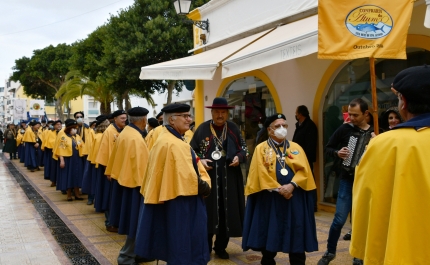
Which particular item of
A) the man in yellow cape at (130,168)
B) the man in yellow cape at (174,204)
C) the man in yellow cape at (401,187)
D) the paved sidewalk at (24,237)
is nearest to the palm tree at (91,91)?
the paved sidewalk at (24,237)

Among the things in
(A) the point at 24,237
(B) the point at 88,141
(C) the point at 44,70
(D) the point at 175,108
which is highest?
(C) the point at 44,70

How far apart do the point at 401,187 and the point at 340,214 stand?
3377 mm

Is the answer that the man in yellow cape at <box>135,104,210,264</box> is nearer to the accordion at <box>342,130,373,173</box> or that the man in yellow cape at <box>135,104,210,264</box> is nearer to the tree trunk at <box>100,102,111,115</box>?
the accordion at <box>342,130,373,173</box>

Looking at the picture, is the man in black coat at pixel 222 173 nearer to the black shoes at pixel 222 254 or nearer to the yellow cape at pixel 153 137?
the black shoes at pixel 222 254

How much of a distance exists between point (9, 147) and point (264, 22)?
2051 cm

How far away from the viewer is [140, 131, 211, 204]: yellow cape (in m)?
4.42

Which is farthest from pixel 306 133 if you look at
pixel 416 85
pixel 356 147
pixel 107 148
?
pixel 416 85

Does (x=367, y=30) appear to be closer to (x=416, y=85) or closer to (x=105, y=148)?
(x=416, y=85)

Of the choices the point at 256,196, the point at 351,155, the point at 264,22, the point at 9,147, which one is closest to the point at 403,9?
the point at 351,155

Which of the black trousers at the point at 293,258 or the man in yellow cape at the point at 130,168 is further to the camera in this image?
the man in yellow cape at the point at 130,168

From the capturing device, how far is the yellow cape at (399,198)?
2.21 m

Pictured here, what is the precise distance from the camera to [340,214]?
5492mm

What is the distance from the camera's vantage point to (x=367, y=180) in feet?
7.77

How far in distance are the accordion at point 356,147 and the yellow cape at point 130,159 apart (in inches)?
96.0
